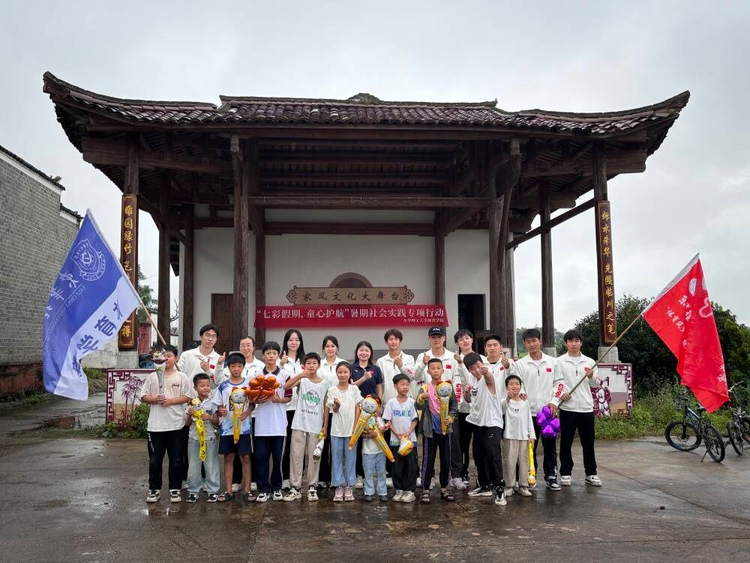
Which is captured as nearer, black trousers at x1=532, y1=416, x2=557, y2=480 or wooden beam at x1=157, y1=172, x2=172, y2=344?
black trousers at x1=532, y1=416, x2=557, y2=480

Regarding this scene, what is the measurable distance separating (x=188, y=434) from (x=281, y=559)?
1835 millimetres

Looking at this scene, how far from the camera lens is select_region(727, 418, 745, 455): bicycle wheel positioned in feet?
22.6

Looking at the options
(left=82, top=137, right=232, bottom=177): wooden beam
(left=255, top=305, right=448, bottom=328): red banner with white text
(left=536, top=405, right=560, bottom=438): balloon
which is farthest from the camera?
(left=255, top=305, right=448, bottom=328): red banner with white text

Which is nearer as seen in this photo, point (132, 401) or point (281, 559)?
point (281, 559)

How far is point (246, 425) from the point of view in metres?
4.77

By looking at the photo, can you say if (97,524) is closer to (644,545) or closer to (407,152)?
(644,545)

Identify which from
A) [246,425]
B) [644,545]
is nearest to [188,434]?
[246,425]

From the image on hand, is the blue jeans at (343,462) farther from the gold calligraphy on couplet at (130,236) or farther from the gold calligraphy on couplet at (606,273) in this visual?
the gold calligraphy on couplet at (606,273)

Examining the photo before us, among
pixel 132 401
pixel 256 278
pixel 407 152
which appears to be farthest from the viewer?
pixel 256 278

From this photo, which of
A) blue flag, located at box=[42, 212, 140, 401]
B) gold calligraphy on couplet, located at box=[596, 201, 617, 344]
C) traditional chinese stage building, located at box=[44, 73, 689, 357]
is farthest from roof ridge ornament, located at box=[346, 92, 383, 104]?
blue flag, located at box=[42, 212, 140, 401]

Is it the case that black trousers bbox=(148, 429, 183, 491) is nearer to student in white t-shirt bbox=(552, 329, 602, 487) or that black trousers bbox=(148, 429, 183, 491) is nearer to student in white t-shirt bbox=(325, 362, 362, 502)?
student in white t-shirt bbox=(325, 362, 362, 502)

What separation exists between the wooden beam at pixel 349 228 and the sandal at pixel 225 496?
24.3 feet

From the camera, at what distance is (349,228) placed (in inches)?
465

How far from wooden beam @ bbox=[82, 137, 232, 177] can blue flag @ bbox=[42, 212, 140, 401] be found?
332 centimetres
